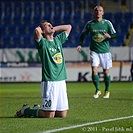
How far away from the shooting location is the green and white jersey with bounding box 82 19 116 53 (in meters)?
15.6

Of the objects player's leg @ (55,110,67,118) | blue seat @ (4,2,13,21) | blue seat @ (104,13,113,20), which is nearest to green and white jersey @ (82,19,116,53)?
player's leg @ (55,110,67,118)

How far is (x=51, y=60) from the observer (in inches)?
418

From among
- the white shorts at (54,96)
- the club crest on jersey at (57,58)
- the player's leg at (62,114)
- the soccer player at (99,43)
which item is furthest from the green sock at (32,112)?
the soccer player at (99,43)

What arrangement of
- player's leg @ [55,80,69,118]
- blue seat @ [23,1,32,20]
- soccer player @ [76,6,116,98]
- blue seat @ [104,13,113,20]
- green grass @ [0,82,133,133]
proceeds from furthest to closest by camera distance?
blue seat @ [23,1,32,20]
blue seat @ [104,13,113,20]
soccer player @ [76,6,116,98]
player's leg @ [55,80,69,118]
green grass @ [0,82,133,133]

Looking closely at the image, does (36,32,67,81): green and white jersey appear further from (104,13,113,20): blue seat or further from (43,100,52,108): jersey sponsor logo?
(104,13,113,20): blue seat

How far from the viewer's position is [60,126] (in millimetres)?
9336

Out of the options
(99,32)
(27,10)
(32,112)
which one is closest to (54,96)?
(32,112)

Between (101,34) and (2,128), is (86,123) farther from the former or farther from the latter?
(101,34)

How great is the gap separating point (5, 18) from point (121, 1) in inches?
291

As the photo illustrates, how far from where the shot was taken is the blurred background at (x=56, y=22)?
29.7m

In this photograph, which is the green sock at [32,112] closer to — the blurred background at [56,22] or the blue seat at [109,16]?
the blurred background at [56,22]

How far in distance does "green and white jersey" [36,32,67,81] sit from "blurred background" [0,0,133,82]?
18.4 meters

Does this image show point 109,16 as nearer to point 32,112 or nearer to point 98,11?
point 98,11

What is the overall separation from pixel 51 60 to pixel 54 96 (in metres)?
0.65
